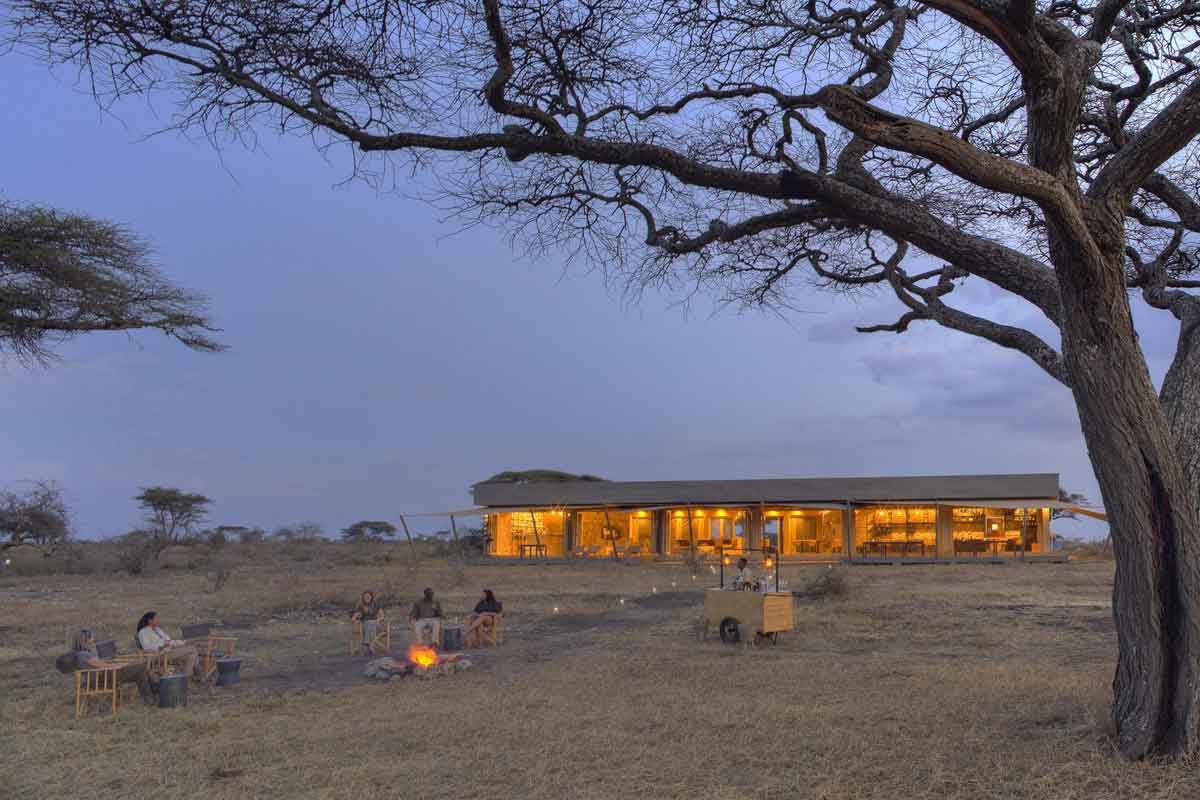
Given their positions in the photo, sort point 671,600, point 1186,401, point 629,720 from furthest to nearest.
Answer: point 671,600
point 629,720
point 1186,401

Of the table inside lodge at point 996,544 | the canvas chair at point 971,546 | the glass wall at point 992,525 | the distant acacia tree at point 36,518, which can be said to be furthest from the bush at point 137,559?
the glass wall at point 992,525

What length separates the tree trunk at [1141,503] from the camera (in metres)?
4.75

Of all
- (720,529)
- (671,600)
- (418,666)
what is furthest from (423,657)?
(720,529)

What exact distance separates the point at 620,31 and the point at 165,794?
5.63 meters

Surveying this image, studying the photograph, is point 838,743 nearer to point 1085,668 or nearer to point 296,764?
point 296,764

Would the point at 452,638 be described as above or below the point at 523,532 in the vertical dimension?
above

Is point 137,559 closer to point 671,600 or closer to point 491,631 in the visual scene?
point 671,600

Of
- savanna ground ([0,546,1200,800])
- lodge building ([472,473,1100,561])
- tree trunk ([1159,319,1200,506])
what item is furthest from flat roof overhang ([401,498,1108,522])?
tree trunk ([1159,319,1200,506])

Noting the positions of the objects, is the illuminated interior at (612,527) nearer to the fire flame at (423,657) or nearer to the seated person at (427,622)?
the seated person at (427,622)

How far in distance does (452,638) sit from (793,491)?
20.4 m

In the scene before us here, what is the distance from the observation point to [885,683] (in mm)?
7734

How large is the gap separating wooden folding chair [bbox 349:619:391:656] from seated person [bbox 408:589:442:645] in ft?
1.31

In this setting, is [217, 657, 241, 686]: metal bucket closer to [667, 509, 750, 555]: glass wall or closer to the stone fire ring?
the stone fire ring

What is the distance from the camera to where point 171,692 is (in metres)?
7.40
